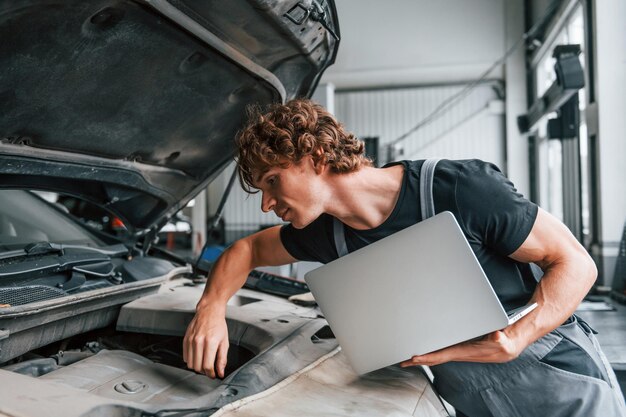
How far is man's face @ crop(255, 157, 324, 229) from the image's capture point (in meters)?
1.14

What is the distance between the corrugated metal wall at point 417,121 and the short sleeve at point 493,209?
8.49m

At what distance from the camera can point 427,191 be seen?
3.78ft

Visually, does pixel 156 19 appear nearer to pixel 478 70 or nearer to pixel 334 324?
pixel 334 324

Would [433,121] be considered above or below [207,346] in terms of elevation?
above

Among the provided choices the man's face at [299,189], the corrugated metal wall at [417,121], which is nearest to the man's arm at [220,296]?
the man's face at [299,189]

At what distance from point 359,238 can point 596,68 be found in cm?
433

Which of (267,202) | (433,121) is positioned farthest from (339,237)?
(433,121)

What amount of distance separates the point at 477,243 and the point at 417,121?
29.4ft

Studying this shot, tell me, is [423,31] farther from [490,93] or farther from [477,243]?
Answer: [477,243]

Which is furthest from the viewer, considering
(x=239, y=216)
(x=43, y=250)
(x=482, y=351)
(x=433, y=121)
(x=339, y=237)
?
(x=239, y=216)

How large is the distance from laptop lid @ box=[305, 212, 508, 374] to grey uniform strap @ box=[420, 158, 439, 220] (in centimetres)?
13

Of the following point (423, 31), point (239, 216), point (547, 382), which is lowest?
point (239, 216)

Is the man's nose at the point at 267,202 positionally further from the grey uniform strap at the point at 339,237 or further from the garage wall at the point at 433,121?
the garage wall at the point at 433,121

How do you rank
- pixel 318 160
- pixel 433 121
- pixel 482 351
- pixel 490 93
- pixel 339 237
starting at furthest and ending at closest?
pixel 433 121 < pixel 490 93 < pixel 339 237 < pixel 318 160 < pixel 482 351
